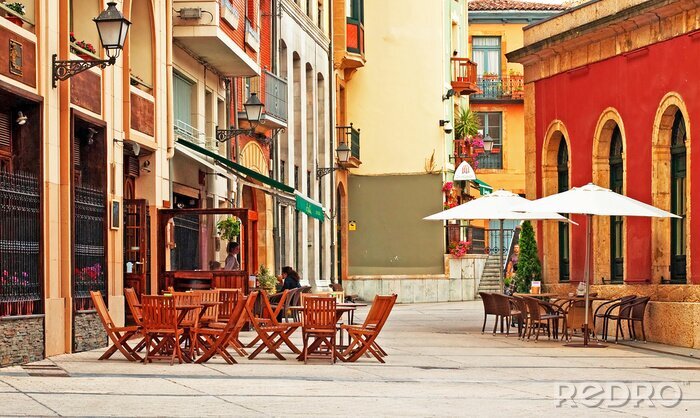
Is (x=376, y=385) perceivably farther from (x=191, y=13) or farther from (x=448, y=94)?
(x=448, y=94)

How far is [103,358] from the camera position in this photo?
19.1m

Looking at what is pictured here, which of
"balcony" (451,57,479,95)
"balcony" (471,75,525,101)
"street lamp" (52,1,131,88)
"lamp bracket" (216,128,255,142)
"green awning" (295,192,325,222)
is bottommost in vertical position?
"green awning" (295,192,325,222)

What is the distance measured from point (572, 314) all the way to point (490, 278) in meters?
24.8

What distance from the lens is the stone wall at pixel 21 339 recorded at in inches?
699

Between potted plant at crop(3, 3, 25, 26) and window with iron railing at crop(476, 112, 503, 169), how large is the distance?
4852 cm

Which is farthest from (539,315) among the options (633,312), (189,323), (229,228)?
(189,323)

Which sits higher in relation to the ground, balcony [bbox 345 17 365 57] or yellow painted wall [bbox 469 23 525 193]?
balcony [bbox 345 17 365 57]

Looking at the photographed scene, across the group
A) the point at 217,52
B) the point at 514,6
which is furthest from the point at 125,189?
the point at 514,6

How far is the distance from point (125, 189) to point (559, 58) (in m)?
9.98

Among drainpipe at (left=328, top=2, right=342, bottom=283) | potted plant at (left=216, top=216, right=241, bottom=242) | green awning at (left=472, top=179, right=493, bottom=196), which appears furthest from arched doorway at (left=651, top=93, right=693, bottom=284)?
green awning at (left=472, top=179, right=493, bottom=196)

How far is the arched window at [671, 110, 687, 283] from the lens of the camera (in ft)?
85.2

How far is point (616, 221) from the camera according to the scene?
95.2 ft

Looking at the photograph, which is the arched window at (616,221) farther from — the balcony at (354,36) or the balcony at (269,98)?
the balcony at (354,36)

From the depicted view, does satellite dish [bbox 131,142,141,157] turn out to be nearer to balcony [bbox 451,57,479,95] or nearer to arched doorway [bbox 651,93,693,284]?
arched doorway [bbox 651,93,693,284]
